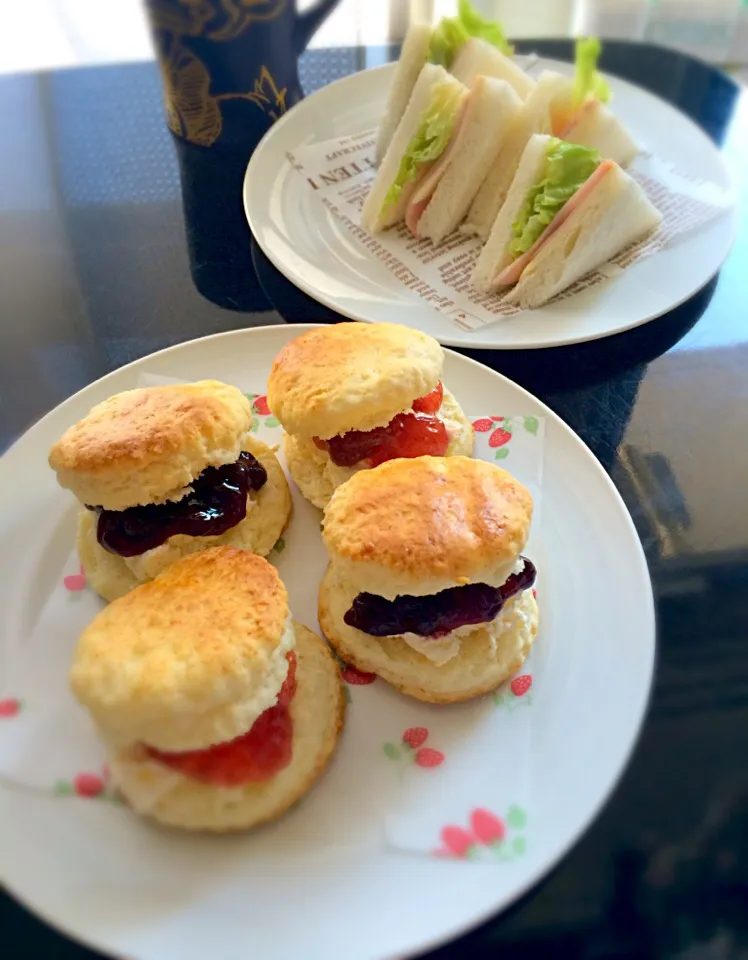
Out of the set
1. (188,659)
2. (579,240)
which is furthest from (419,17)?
(188,659)

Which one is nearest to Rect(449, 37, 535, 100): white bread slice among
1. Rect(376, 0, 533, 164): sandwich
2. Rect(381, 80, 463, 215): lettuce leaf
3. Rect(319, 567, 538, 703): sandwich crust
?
Rect(376, 0, 533, 164): sandwich

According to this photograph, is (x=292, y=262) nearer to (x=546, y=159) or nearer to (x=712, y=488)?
(x=546, y=159)

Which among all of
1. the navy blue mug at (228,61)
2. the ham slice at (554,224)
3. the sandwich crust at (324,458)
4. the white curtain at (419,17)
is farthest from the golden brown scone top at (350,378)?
the white curtain at (419,17)

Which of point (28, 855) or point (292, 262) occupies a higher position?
point (292, 262)

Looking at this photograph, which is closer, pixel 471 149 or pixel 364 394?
pixel 364 394

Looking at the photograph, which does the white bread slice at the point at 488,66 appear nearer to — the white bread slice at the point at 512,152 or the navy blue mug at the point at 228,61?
the white bread slice at the point at 512,152

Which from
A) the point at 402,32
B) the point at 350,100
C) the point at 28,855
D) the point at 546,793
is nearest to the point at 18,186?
the point at 350,100

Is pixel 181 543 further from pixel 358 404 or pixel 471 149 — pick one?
pixel 471 149
